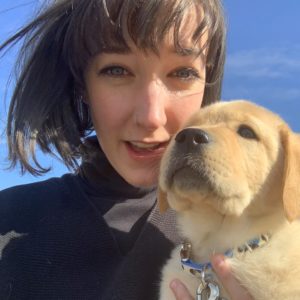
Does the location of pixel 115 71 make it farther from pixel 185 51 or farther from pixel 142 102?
pixel 185 51

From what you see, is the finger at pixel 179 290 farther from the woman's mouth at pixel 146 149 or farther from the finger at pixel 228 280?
the woman's mouth at pixel 146 149

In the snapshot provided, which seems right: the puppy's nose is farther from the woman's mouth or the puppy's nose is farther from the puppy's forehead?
the woman's mouth

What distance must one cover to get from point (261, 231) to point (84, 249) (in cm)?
88

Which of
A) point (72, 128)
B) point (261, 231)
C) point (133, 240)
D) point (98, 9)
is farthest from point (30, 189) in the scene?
point (261, 231)

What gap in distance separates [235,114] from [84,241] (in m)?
0.96

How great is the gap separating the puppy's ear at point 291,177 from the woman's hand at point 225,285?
333 mm

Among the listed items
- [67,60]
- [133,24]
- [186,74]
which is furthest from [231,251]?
[67,60]

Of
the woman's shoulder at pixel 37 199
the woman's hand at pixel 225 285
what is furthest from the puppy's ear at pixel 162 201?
the woman's shoulder at pixel 37 199

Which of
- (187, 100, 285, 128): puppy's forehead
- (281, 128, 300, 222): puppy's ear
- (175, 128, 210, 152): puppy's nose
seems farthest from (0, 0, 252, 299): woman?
(281, 128, 300, 222): puppy's ear

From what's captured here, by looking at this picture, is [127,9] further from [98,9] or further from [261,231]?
[261,231]

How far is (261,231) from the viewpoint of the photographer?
2.71 metres

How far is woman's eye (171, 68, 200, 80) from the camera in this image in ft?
10.3

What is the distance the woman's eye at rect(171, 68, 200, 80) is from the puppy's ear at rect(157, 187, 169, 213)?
0.63 m

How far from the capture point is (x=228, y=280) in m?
2.56
